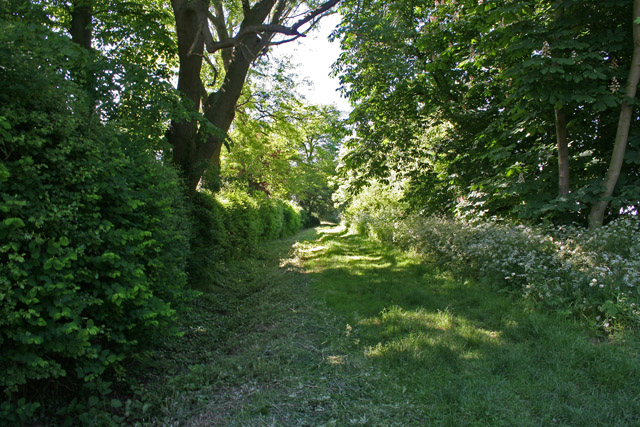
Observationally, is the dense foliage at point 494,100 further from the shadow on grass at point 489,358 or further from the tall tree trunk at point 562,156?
the shadow on grass at point 489,358

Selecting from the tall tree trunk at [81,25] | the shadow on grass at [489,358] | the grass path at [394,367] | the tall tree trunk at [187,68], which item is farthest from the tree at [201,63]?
the shadow on grass at [489,358]

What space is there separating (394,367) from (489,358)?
1.05 metres

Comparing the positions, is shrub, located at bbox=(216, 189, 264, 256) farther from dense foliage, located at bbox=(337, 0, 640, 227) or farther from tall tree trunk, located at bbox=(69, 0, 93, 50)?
tall tree trunk, located at bbox=(69, 0, 93, 50)

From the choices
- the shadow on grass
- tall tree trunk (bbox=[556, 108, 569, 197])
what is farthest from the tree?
tall tree trunk (bbox=[556, 108, 569, 197])

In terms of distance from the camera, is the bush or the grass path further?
the grass path

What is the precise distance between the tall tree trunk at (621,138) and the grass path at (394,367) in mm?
2339

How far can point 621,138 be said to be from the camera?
5.86 meters

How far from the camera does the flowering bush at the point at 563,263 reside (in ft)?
14.4

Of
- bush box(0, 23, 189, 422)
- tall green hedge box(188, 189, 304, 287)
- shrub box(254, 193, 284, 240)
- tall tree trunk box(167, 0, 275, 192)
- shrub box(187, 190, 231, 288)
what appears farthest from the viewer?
shrub box(254, 193, 284, 240)

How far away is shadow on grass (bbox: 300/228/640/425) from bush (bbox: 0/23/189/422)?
103 inches

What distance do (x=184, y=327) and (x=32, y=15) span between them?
5591mm

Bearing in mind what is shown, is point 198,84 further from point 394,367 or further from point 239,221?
point 394,367

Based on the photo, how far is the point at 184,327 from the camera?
540cm

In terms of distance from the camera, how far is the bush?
2.47 meters
